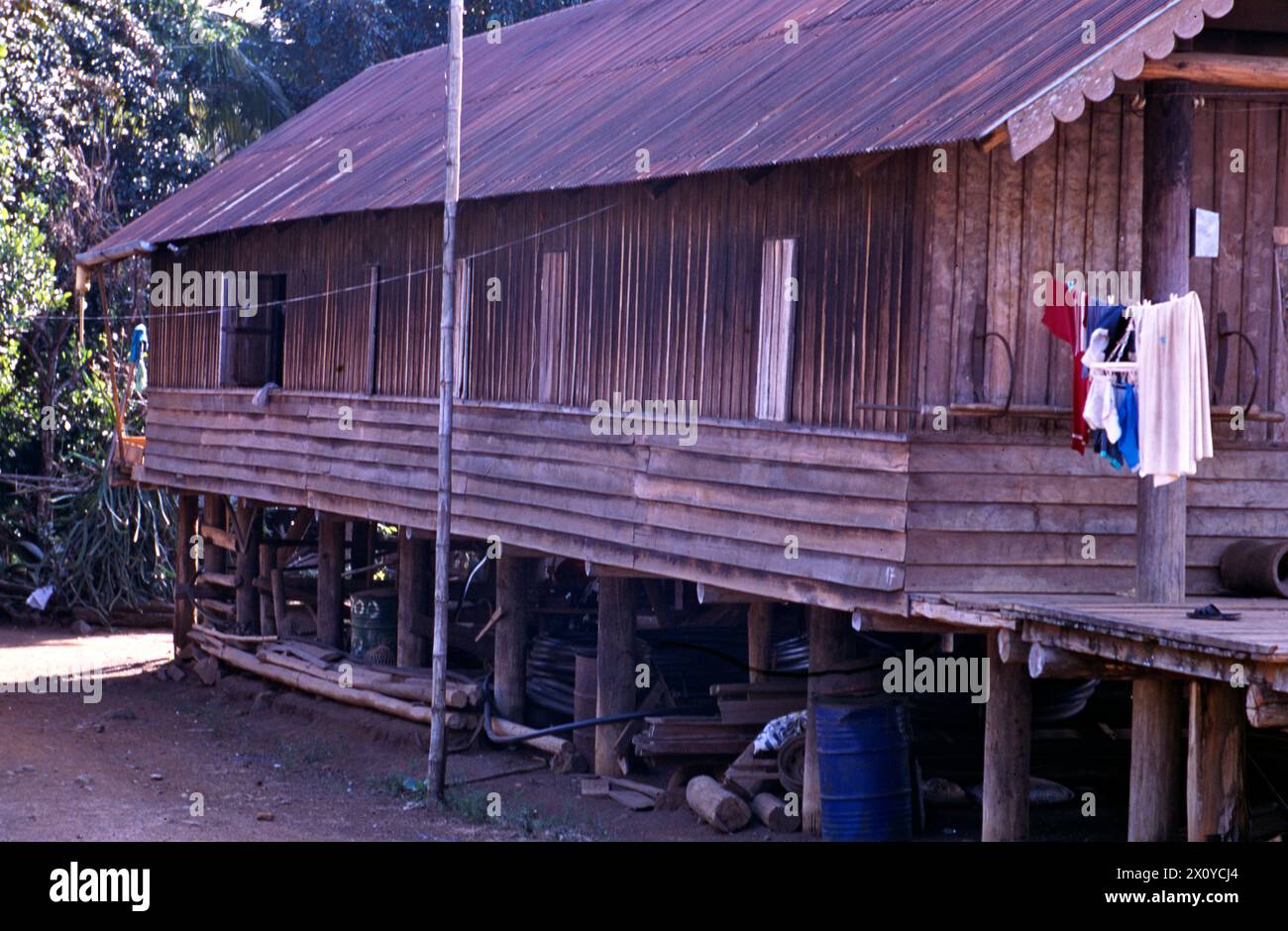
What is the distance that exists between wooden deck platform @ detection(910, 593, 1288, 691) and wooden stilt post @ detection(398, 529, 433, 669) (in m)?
9.57

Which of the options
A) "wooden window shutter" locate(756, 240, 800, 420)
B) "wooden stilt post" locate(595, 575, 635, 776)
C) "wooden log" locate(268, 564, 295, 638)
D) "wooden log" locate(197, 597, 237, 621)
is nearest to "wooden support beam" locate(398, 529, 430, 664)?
"wooden log" locate(268, 564, 295, 638)

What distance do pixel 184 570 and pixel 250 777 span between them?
303 inches

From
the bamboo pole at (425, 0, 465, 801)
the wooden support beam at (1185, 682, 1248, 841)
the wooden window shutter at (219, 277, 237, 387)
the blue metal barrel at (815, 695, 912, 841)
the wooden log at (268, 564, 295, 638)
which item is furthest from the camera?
the wooden log at (268, 564, 295, 638)

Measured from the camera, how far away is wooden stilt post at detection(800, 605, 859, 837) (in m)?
13.1

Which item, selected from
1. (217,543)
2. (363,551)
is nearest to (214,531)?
(217,543)

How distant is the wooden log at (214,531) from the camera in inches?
912

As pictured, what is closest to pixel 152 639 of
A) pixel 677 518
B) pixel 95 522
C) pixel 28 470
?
pixel 95 522

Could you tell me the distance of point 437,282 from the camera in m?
16.7

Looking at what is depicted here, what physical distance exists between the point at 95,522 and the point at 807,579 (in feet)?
57.7

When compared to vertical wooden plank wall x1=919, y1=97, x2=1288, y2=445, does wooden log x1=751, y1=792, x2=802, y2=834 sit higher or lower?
lower

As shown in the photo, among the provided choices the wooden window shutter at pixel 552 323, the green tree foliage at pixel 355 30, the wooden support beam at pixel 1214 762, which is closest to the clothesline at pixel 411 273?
the wooden window shutter at pixel 552 323

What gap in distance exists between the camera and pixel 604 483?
45.6 feet

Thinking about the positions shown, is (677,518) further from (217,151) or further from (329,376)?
(217,151)

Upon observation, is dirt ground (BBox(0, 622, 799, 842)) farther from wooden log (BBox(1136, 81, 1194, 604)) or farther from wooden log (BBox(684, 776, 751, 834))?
wooden log (BBox(1136, 81, 1194, 604))
